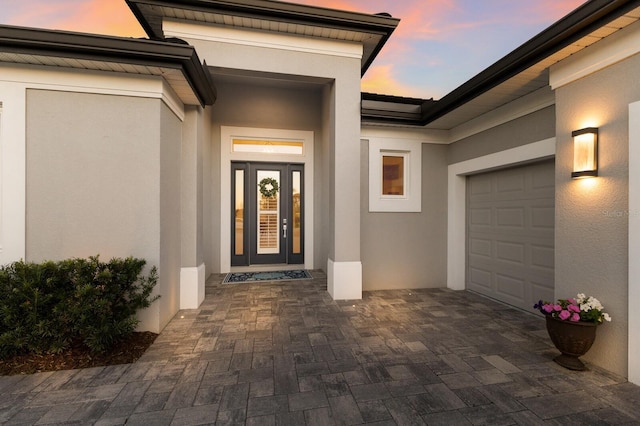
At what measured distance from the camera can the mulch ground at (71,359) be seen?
7.36ft

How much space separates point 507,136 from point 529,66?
1.22 metres

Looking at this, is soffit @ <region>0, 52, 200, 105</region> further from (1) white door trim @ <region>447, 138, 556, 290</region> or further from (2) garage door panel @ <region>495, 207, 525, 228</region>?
(2) garage door panel @ <region>495, 207, 525, 228</region>

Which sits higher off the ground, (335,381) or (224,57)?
Result: (224,57)

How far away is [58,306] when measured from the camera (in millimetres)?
2283

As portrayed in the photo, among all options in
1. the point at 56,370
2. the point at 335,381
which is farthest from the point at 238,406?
the point at 56,370

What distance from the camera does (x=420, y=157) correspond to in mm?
4828

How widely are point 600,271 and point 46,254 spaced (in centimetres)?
521

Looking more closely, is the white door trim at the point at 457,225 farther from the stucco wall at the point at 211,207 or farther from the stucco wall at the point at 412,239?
the stucco wall at the point at 211,207

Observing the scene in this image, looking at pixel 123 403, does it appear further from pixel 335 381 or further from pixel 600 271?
pixel 600 271

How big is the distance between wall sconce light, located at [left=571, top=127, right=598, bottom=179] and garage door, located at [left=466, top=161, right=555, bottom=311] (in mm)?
1004

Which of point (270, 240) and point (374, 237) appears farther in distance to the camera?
point (270, 240)

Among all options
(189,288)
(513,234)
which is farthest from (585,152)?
(189,288)

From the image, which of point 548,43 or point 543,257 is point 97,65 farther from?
point 543,257

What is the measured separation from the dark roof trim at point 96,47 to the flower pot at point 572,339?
A: 427cm
